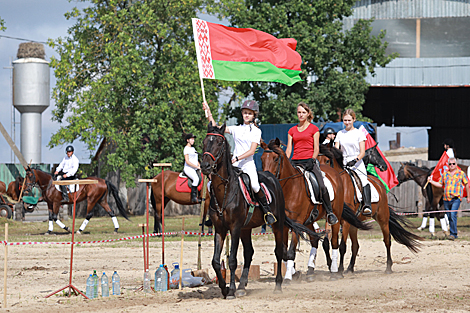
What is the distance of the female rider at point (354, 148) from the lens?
11.4 m

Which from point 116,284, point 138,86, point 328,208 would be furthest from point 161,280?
point 138,86

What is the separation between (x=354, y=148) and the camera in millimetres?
11547

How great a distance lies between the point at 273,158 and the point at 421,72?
24.1m

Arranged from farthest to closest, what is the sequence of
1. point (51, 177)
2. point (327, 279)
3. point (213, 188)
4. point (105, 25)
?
point (105, 25), point (51, 177), point (327, 279), point (213, 188)

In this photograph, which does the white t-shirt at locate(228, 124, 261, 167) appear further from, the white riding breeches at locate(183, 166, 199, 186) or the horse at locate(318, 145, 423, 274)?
the white riding breeches at locate(183, 166, 199, 186)

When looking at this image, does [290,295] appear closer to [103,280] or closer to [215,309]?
[215,309]

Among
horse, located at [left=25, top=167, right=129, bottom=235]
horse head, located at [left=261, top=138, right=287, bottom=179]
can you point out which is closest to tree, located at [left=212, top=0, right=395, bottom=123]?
horse, located at [left=25, top=167, right=129, bottom=235]

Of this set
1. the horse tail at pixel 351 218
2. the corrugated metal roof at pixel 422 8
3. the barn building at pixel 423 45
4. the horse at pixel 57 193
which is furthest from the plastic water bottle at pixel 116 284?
the corrugated metal roof at pixel 422 8

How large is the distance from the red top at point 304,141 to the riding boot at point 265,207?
5.74ft

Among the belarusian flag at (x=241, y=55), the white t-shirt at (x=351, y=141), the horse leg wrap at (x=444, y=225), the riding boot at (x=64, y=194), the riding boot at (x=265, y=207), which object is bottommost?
the horse leg wrap at (x=444, y=225)

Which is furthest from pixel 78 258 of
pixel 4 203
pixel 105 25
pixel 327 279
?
pixel 105 25

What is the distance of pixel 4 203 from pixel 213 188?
19.1 meters

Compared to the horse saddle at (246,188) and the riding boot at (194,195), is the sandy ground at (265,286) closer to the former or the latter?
the horse saddle at (246,188)

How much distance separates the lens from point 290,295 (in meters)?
8.95
